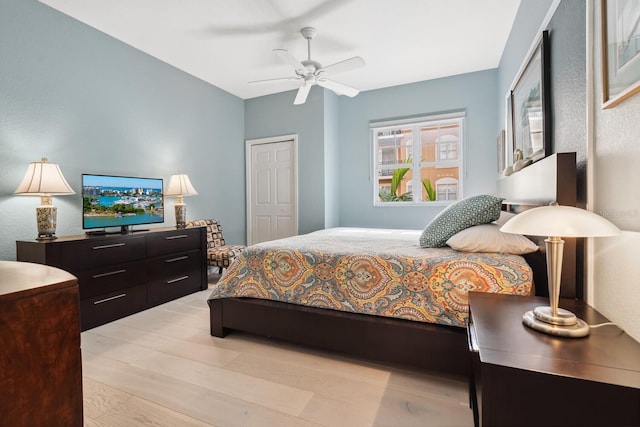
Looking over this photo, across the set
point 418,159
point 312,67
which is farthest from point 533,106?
point 418,159

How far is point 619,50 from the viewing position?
3.57 feet

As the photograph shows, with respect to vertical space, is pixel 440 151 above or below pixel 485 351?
above

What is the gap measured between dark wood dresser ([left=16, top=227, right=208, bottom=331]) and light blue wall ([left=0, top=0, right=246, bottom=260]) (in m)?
0.52

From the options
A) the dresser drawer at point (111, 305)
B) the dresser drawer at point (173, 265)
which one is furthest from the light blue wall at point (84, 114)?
the dresser drawer at point (111, 305)

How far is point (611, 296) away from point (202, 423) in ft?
5.90

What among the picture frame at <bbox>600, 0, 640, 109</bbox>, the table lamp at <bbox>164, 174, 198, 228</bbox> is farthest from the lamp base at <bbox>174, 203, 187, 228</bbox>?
the picture frame at <bbox>600, 0, 640, 109</bbox>

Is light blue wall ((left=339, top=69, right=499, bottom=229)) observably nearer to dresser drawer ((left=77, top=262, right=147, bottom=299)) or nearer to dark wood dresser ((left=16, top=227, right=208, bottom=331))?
dark wood dresser ((left=16, top=227, right=208, bottom=331))

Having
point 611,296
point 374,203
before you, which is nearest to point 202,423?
point 611,296

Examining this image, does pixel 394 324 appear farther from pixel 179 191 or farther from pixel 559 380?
pixel 179 191

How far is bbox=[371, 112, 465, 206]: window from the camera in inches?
173

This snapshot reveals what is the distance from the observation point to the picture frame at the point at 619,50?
0.99m

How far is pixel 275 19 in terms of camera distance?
2.92 metres

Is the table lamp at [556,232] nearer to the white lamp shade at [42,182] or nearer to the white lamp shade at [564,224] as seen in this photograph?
the white lamp shade at [564,224]

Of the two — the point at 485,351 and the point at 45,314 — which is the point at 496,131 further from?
the point at 45,314
